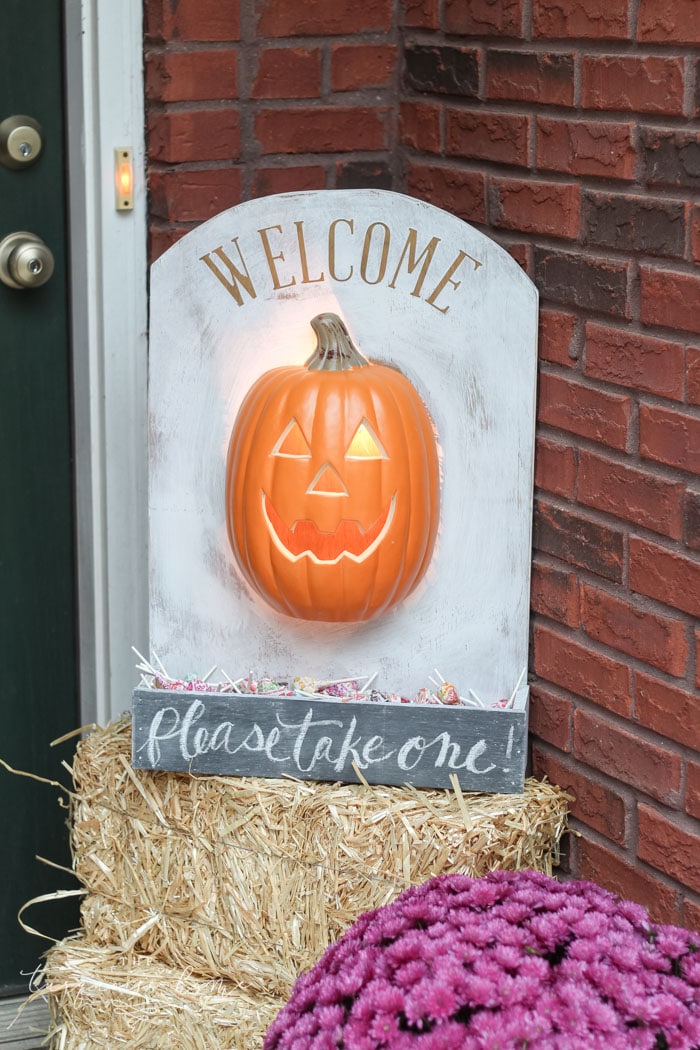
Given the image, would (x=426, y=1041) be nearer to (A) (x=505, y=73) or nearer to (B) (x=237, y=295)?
(B) (x=237, y=295)

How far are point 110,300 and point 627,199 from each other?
92 cm

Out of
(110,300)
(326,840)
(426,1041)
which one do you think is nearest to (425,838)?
(326,840)

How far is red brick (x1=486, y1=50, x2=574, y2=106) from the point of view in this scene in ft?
6.11

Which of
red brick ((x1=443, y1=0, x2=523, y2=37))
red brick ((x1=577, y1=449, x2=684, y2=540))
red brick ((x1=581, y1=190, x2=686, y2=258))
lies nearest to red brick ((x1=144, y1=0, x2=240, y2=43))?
red brick ((x1=443, y1=0, x2=523, y2=37))

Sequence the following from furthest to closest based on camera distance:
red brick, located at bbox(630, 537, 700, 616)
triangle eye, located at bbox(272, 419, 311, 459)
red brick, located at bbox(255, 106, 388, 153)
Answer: red brick, located at bbox(255, 106, 388, 153) → triangle eye, located at bbox(272, 419, 311, 459) → red brick, located at bbox(630, 537, 700, 616)

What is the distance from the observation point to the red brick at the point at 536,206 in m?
1.89

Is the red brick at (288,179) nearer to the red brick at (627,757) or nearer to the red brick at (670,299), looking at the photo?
the red brick at (670,299)

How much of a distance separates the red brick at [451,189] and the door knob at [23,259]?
645 mm

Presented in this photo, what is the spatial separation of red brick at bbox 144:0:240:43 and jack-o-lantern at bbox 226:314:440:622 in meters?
0.57

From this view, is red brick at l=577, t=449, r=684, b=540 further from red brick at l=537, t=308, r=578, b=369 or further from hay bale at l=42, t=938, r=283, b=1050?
hay bale at l=42, t=938, r=283, b=1050

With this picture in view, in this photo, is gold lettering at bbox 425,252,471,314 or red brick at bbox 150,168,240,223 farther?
red brick at bbox 150,168,240,223

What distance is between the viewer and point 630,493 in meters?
1.85

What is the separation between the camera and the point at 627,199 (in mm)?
1792

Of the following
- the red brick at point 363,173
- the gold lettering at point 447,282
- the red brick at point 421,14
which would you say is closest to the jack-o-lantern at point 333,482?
the gold lettering at point 447,282
